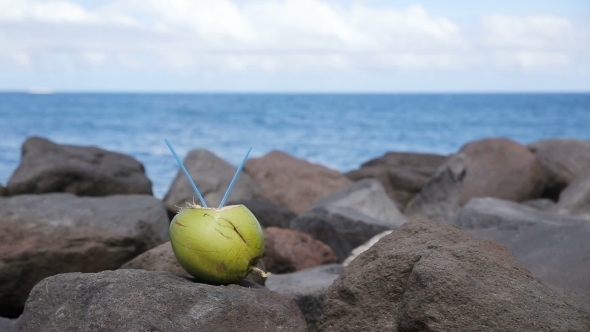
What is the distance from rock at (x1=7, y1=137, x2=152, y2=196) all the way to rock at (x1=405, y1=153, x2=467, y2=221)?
11.4ft

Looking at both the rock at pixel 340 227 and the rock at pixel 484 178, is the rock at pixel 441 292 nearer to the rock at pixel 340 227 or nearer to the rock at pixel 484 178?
the rock at pixel 340 227

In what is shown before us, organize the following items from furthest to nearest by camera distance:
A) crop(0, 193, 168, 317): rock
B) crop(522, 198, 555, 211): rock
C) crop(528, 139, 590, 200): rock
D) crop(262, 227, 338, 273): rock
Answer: crop(528, 139, 590, 200): rock, crop(522, 198, 555, 211): rock, crop(262, 227, 338, 273): rock, crop(0, 193, 168, 317): rock

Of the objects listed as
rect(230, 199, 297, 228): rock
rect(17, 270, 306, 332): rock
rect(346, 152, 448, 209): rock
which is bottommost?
rect(346, 152, 448, 209): rock

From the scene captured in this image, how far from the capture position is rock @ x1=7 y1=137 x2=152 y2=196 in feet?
29.7

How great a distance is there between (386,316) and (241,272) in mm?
620

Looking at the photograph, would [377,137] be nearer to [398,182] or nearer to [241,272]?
[398,182]

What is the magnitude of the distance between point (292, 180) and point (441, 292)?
772 cm

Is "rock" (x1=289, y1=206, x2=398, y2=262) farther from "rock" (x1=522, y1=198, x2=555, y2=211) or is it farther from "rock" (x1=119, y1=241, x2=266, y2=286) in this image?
"rock" (x1=522, y1=198, x2=555, y2=211)

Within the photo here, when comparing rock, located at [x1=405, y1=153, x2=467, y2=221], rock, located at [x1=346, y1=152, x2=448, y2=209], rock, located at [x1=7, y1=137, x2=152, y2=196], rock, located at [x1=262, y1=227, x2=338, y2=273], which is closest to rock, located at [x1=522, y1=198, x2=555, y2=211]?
rock, located at [x1=405, y1=153, x2=467, y2=221]

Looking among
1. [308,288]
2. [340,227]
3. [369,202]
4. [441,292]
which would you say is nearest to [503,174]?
[369,202]

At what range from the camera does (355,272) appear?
3225mm

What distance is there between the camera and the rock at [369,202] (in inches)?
302

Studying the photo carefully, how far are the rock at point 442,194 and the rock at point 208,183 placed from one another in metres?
2.22

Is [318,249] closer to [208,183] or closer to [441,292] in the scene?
[441,292]
